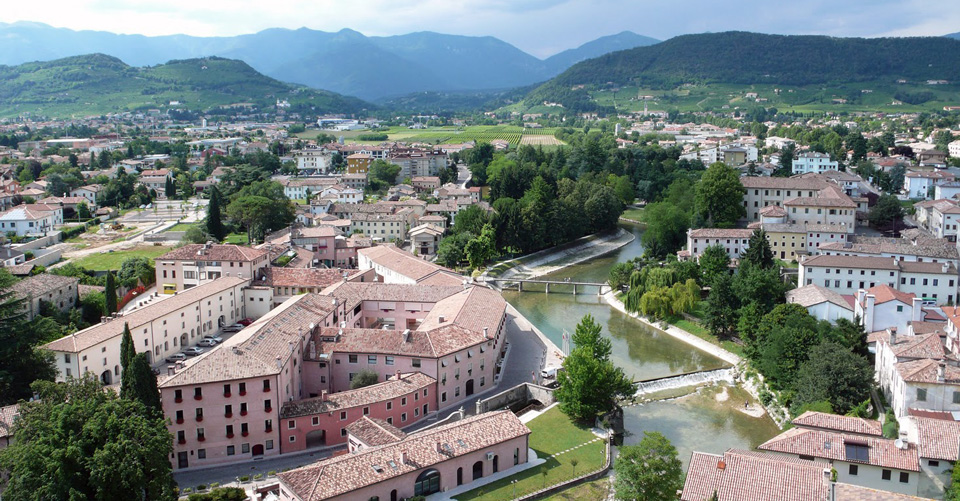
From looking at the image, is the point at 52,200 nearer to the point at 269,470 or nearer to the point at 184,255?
the point at 184,255

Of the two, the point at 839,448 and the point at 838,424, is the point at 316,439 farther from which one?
the point at 838,424

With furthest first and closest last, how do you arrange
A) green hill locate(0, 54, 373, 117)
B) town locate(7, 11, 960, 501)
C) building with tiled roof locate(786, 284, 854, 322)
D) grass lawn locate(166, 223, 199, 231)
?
green hill locate(0, 54, 373, 117)
grass lawn locate(166, 223, 199, 231)
building with tiled roof locate(786, 284, 854, 322)
town locate(7, 11, 960, 501)

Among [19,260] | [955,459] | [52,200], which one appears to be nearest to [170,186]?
[52,200]

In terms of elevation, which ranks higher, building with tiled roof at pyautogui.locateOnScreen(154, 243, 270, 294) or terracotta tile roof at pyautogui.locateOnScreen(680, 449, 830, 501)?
building with tiled roof at pyautogui.locateOnScreen(154, 243, 270, 294)

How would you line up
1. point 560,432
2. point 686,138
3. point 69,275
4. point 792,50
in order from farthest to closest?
point 792,50 → point 686,138 → point 69,275 → point 560,432

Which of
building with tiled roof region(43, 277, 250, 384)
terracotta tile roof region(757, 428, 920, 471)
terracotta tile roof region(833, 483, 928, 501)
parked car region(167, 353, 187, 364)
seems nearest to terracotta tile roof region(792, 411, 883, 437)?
terracotta tile roof region(757, 428, 920, 471)

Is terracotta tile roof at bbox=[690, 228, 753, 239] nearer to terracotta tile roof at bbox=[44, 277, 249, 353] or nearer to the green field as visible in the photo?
terracotta tile roof at bbox=[44, 277, 249, 353]
